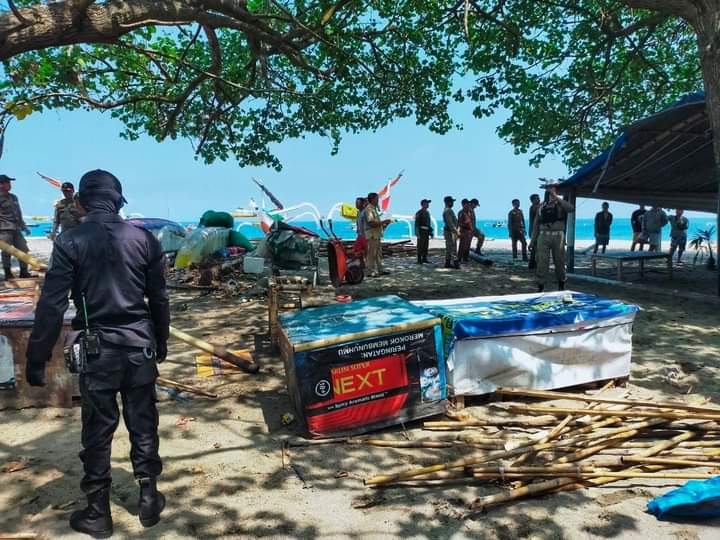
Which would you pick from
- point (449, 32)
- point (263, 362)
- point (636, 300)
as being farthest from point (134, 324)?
point (449, 32)

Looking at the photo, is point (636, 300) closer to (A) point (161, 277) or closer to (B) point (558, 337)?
(B) point (558, 337)

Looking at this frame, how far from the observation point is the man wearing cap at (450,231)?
14039 millimetres

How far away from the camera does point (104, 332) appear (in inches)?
117

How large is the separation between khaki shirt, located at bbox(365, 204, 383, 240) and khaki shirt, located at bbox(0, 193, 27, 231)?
7.65 meters

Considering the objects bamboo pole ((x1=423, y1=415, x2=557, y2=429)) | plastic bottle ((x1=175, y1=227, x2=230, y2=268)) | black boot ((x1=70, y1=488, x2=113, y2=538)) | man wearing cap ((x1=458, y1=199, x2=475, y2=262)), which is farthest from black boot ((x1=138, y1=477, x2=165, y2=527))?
man wearing cap ((x1=458, y1=199, x2=475, y2=262))

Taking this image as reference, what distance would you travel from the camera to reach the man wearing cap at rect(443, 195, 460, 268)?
1404 cm

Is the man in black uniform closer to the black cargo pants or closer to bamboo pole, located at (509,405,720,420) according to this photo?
the black cargo pants

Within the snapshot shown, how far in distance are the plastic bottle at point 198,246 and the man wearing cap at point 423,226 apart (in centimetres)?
589

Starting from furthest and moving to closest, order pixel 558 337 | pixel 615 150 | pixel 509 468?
pixel 615 150 < pixel 558 337 < pixel 509 468

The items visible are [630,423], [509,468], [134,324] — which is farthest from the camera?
[630,423]

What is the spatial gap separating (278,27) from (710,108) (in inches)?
372

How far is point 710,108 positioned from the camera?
5094mm

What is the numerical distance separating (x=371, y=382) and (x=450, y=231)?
10496mm

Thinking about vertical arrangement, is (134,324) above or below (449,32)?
below
